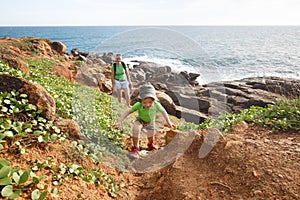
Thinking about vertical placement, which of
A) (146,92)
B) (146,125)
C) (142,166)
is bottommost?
(142,166)

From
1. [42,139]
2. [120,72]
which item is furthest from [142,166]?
[120,72]

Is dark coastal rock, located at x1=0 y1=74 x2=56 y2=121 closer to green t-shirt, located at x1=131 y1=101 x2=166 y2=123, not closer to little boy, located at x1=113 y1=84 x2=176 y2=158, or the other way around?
little boy, located at x1=113 y1=84 x2=176 y2=158

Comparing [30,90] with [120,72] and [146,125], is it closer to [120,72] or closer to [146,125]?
[146,125]

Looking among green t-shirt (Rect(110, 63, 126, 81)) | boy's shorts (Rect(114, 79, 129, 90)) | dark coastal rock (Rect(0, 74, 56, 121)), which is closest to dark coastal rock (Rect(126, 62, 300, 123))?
boy's shorts (Rect(114, 79, 129, 90))

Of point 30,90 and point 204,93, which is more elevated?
point 30,90

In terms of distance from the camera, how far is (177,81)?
20109mm

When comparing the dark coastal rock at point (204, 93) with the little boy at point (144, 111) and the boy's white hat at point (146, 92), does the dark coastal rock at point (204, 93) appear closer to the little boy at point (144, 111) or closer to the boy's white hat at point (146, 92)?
the little boy at point (144, 111)

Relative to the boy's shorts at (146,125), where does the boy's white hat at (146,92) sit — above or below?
above

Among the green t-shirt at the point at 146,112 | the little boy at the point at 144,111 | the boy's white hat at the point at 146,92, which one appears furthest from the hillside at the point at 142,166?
the boy's white hat at the point at 146,92

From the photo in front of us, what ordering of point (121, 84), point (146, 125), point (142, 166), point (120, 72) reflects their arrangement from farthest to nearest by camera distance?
point (121, 84), point (120, 72), point (146, 125), point (142, 166)

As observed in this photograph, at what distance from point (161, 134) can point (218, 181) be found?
4.23m

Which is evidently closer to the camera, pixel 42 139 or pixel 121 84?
pixel 42 139

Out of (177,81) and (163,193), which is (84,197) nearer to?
(163,193)

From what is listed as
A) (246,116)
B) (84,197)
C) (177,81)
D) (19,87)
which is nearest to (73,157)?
(84,197)
